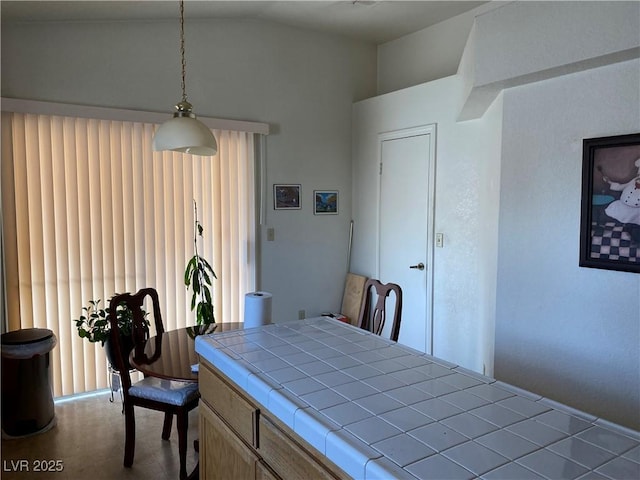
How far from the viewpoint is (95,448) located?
9.19ft

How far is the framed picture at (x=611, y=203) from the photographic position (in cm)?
210

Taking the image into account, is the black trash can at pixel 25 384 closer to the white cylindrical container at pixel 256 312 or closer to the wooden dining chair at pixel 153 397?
the wooden dining chair at pixel 153 397

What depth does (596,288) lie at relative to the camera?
2277mm

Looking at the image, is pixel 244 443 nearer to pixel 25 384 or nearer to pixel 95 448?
pixel 95 448

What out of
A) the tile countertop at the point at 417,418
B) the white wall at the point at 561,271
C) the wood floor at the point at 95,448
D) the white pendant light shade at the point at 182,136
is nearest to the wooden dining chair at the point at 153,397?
the wood floor at the point at 95,448

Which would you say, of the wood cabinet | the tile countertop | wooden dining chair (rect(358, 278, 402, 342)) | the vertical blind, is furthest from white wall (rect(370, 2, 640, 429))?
the vertical blind

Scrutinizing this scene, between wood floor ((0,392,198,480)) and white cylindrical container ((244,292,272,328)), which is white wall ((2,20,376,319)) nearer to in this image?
wood floor ((0,392,198,480))

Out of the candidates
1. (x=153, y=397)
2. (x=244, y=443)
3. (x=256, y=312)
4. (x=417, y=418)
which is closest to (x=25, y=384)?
(x=153, y=397)

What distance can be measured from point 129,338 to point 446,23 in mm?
3662

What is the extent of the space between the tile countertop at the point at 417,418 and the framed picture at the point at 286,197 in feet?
9.18

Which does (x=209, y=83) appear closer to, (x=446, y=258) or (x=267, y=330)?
(x=446, y=258)

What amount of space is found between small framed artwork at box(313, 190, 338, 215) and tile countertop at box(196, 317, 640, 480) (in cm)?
303

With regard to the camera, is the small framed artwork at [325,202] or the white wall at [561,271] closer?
the white wall at [561,271]

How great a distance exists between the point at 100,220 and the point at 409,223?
99.2 inches
